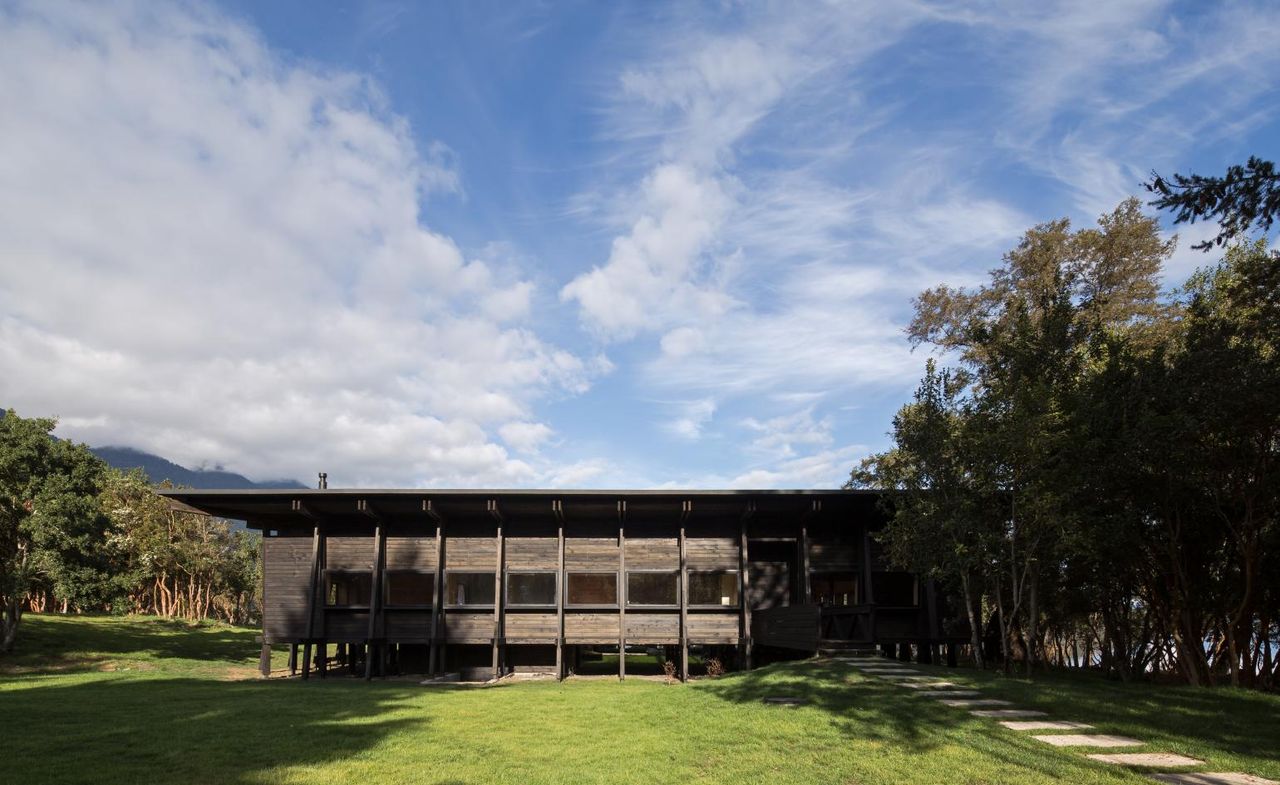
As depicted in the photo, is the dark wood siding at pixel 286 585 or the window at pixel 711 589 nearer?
the dark wood siding at pixel 286 585

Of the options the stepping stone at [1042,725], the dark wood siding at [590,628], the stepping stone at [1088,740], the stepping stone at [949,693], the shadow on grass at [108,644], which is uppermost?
the stepping stone at [1088,740]

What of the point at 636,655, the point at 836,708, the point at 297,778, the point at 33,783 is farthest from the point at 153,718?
the point at 636,655

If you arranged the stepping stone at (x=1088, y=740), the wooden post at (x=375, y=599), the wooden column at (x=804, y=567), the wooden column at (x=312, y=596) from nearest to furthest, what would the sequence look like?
the stepping stone at (x=1088, y=740) < the wooden post at (x=375, y=599) < the wooden column at (x=804, y=567) < the wooden column at (x=312, y=596)

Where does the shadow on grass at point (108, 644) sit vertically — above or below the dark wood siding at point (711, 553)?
below

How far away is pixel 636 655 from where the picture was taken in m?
34.7

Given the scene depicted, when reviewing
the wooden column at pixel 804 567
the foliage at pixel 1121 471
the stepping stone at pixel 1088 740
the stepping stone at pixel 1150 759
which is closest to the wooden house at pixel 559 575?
the wooden column at pixel 804 567

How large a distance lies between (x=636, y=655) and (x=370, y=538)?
16479 mm

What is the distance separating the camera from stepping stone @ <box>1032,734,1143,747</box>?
8.13 meters

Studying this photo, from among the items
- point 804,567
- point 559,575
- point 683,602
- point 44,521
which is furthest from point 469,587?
point 44,521

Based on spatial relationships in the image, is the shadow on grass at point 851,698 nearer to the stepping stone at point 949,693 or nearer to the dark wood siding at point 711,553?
the stepping stone at point 949,693

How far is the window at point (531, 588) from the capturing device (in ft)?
74.6

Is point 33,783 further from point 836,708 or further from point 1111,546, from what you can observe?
point 1111,546

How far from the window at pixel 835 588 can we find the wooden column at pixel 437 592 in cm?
1143

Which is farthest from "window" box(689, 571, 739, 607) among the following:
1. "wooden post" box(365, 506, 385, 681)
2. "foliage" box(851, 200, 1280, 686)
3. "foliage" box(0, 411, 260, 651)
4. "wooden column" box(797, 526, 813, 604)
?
"foliage" box(0, 411, 260, 651)
